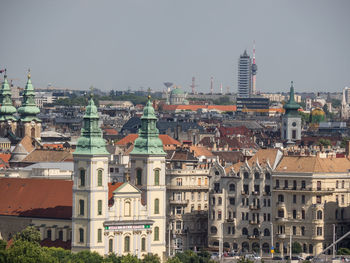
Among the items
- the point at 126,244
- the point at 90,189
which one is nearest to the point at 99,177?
the point at 90,189

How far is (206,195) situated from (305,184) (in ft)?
40.6

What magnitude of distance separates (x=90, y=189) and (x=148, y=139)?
7.18m

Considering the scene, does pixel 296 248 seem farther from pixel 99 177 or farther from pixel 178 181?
pixel 99 177

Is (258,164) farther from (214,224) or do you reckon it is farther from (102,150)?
(102,150)

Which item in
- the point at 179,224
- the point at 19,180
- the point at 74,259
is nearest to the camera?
the point at 74,259

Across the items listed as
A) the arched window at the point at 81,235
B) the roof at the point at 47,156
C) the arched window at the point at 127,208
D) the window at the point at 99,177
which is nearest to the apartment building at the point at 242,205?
the arched window at the point at 127,208

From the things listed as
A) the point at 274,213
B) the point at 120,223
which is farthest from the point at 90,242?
the point at 274,213

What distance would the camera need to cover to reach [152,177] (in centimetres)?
12044

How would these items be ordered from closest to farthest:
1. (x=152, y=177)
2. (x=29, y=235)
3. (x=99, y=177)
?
(x=99, y=177), (x=29, y=235), (x=152, y=177)

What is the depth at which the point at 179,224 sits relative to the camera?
465 ft

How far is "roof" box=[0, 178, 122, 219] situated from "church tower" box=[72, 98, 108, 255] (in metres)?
3.50

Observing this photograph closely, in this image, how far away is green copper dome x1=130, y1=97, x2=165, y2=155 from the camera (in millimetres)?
120500

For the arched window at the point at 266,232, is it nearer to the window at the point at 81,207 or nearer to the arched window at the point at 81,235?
the arched window at the point at 81,235

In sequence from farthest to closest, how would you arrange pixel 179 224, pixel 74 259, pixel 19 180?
pixel 179 224
pixel 19 180
pixel 74 259
